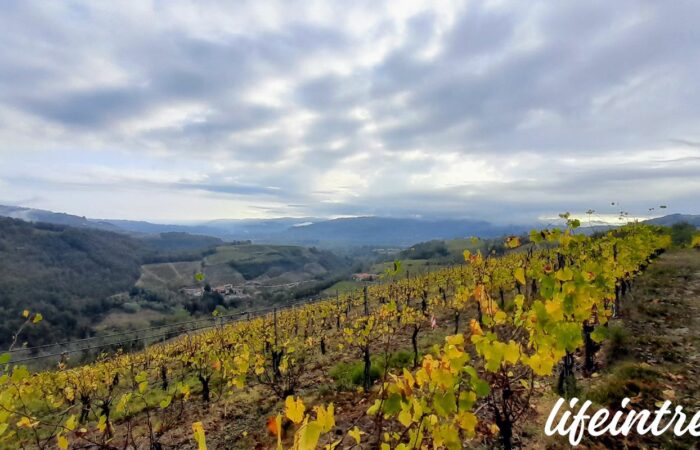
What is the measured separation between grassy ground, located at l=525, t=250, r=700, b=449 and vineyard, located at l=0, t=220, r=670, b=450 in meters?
0.33

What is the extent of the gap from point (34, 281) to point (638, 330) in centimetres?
14024

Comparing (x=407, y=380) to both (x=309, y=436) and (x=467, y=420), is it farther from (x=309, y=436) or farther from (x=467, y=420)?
(x=309, y=436)

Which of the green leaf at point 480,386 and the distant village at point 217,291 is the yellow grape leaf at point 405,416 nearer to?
the green leaf at point 480,386

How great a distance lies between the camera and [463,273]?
23.8m

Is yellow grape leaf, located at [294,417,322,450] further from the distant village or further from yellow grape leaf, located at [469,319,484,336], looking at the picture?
the distant village

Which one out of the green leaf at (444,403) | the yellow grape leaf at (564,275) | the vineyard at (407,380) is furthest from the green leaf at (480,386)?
the yellow grape leaf at (564,275)

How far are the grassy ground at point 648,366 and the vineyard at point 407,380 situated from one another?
33 centimetres

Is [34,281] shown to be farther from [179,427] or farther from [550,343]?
[550,343]

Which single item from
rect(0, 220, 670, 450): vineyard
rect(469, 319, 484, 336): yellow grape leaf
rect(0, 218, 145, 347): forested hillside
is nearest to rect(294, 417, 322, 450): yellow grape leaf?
rect(0, 220, 670, 450): vineyard

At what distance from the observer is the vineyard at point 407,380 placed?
8.39 feet

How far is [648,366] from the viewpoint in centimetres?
673

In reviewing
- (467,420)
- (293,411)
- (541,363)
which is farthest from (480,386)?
(293,411)

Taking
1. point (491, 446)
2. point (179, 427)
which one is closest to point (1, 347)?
point (179, 427)

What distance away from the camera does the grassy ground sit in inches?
196
